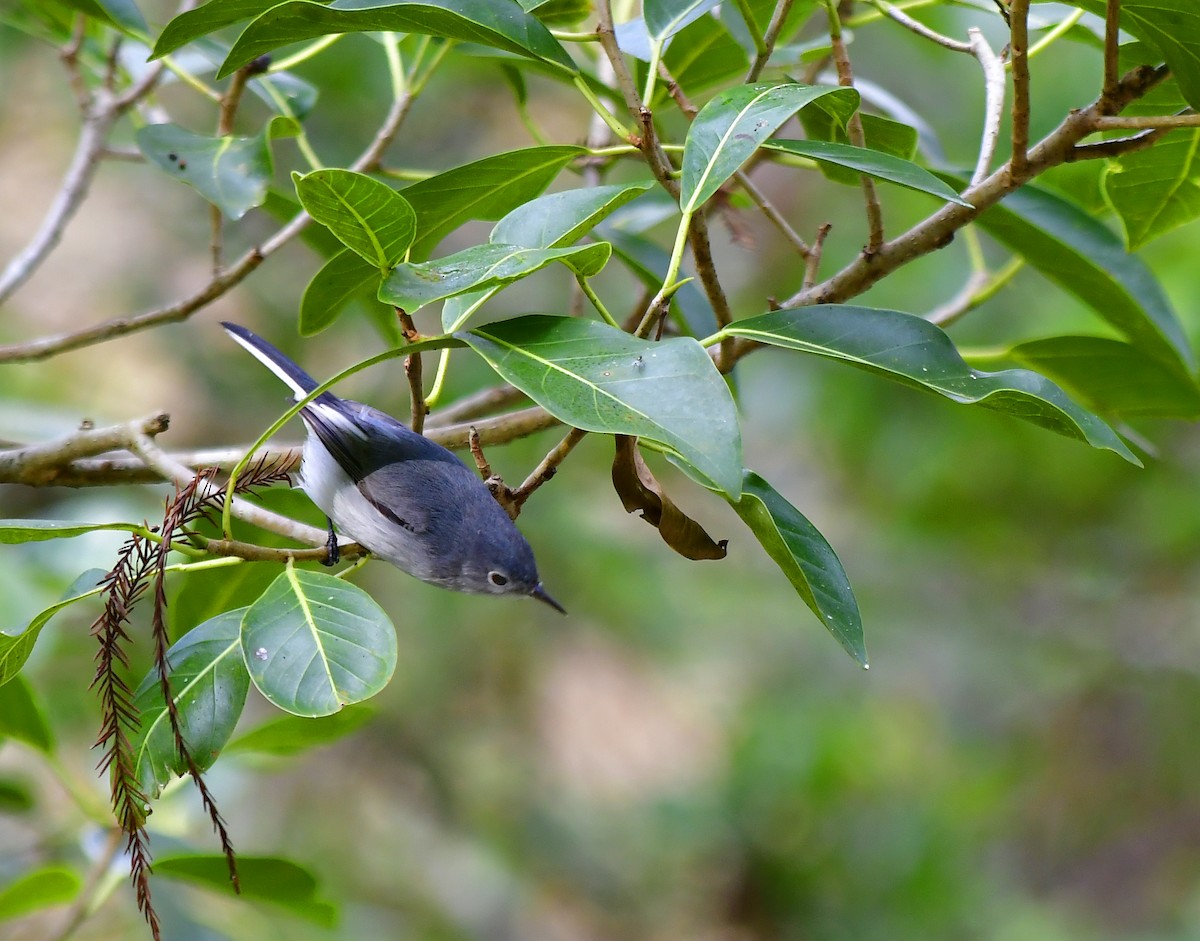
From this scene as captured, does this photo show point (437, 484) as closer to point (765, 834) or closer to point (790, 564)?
point (790, 564)

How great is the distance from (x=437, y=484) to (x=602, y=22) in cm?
65

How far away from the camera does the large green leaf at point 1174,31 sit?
3.98 feet

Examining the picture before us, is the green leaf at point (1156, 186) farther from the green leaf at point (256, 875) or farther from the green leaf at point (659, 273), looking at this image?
the green leaf at point (256, 875)

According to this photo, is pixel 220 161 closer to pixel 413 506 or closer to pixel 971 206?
pixel 413 506

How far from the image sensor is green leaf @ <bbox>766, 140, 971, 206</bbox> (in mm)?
1113

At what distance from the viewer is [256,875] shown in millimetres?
1669

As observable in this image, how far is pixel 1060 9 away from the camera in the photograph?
6.10 ft

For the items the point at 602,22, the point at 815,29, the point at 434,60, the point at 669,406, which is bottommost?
the point at 815,29

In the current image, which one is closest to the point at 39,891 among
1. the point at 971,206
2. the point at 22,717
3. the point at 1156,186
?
the point at 22,717

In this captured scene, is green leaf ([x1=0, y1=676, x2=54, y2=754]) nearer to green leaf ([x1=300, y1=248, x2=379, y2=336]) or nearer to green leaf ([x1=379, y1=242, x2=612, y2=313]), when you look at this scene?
green leaf ([x1=300, y1=248, x2=379, y2=336])

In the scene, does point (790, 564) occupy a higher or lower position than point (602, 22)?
lower

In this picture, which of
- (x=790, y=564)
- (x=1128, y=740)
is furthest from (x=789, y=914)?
(x=1128, y=740)

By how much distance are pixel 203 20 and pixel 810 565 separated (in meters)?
0.92

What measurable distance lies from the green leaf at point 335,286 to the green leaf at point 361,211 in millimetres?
306
